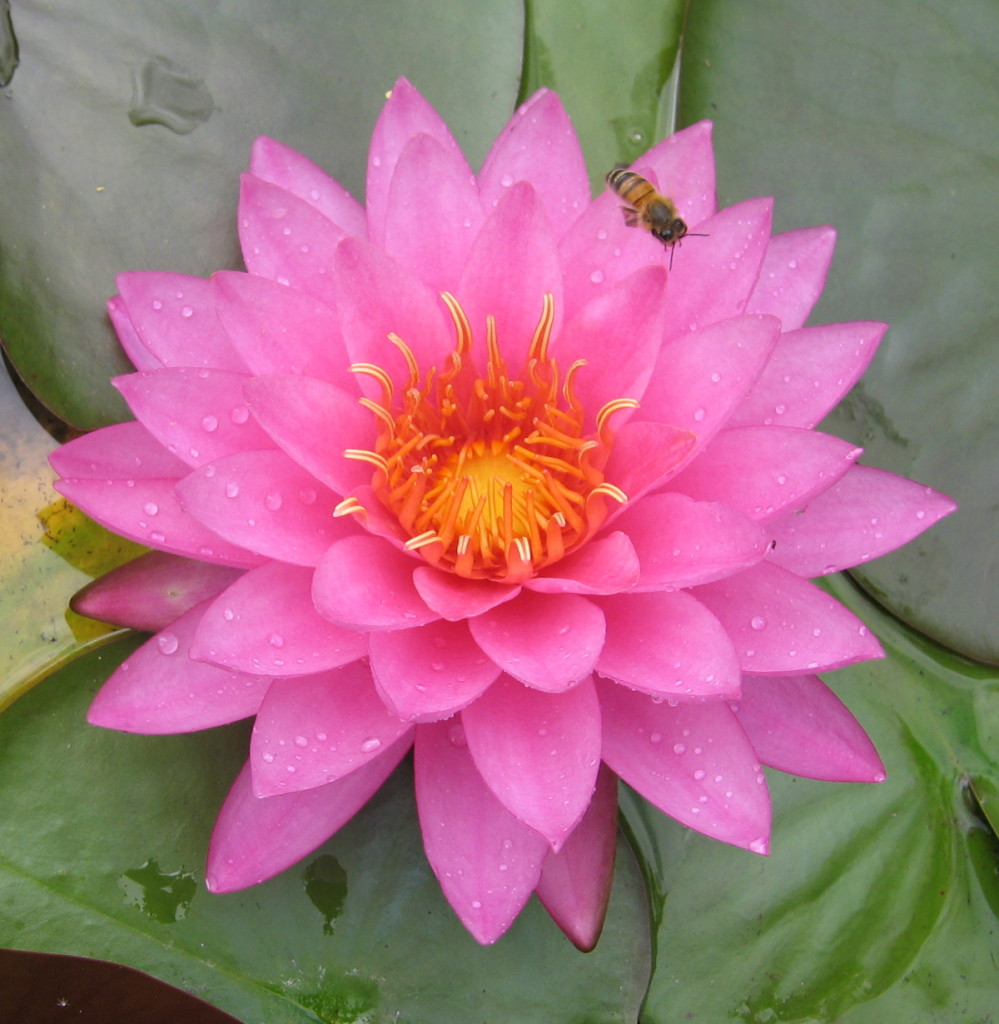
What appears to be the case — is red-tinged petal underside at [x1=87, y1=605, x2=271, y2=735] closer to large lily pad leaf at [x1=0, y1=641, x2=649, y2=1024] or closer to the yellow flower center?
large lily pad leaf at [x1=0, y1=641, x2=649, y2=1024]

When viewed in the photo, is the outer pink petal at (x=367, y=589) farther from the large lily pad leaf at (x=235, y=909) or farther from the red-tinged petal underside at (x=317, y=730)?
the large lily pad leaf at (x=235, y=909)

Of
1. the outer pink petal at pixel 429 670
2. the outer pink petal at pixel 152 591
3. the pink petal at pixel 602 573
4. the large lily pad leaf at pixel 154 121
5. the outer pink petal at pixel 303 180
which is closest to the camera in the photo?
the outer pink petal at pixel 429 670

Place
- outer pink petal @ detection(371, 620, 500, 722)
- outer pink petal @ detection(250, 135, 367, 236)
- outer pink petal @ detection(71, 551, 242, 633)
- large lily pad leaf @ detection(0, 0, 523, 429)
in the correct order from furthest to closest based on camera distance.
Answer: large lily pad leaf @ detection(0, 0, 523, 429) < outer pink petal @ detection(250, 135, 367, 236) < outer pink petal @ detection(71, 551, 242, 633) < outer pink petal @ detection(371, 620, 500, 722)

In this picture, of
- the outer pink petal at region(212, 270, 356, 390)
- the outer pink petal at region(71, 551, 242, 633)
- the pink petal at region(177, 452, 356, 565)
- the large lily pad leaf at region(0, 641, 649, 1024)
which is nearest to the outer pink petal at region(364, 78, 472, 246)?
the outer pink petal at region(212, 270, 356, 390)

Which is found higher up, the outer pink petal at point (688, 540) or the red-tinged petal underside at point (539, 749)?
the outer pink petal at point (688, 540)

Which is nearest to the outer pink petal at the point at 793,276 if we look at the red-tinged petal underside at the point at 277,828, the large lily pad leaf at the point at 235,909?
the red-tinged petal underside at the point at 277,828

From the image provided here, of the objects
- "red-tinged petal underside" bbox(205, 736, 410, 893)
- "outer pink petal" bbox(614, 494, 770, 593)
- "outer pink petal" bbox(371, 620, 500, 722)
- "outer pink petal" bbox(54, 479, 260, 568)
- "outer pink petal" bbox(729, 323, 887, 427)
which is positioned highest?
"outer pink petal" bbox(729, 323, 887, 427)
